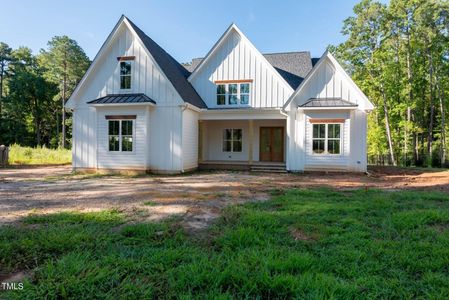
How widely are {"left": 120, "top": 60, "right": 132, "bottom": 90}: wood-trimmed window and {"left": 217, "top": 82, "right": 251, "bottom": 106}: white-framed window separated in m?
4.88

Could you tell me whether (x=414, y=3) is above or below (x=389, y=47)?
above

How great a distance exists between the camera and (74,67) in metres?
36.9

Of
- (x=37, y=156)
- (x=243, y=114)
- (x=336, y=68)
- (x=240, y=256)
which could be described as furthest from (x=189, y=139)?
(x=37, y=156)

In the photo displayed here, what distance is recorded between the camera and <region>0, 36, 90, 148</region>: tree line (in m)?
36.8

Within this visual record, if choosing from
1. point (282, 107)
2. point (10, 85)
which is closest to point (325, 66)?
point (282, 107)

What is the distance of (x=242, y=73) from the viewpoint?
1518cm

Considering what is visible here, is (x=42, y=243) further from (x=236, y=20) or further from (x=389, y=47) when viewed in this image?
(x=389, y=47)

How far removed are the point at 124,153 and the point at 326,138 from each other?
9.79 m

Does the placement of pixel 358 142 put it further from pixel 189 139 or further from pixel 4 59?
pixel 4 59

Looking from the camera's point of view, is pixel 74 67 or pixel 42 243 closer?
pixel 42 243

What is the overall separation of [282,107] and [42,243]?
38.8ft

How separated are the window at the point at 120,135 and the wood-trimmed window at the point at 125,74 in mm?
Answer: 1860

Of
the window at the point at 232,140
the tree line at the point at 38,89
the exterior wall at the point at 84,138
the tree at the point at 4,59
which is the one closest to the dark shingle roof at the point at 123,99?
the exterior wall at the point at 84,138

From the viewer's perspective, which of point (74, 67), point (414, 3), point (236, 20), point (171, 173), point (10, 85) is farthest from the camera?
point (10, 85)
